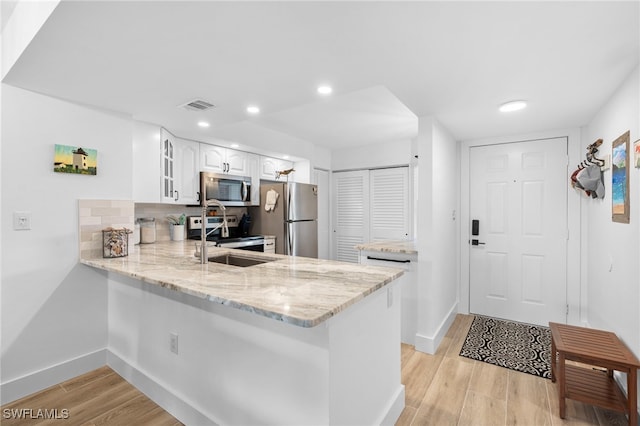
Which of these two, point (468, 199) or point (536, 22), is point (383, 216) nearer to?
point (468, 199)

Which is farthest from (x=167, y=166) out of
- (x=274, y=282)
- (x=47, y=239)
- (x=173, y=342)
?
(x=274, y=282)

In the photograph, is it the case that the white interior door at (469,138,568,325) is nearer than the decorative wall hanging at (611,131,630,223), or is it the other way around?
the decorative wall hanging at (611,131,630,223)

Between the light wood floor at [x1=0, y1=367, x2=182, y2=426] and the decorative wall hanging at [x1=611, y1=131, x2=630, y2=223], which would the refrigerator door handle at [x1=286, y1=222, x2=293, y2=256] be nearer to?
the light wood floor at [x1=0, y1=367, x2=182, y2=426]

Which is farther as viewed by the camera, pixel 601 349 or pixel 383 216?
pixel 383 216

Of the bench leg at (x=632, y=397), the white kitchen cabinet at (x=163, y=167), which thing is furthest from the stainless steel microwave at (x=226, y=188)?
the bench leg at (x=632, y=397)

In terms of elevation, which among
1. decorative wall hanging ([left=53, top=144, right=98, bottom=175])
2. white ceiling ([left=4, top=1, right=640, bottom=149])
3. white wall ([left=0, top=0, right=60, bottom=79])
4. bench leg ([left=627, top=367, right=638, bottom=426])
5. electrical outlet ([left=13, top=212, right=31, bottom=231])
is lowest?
bench leg ([left=627, top=367, right=638, bottom=426])

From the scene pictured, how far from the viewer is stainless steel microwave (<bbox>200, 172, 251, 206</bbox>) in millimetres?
3514

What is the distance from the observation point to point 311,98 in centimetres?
220

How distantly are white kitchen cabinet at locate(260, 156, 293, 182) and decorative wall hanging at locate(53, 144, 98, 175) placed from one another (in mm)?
2144

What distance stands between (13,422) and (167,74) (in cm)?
223

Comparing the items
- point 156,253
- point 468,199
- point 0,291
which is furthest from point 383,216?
point 0,291

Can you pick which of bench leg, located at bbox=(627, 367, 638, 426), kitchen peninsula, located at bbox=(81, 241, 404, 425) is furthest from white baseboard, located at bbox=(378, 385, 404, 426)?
bench leg, located at bbox=(627, 367, 638, 426)

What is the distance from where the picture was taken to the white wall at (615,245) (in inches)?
70.2

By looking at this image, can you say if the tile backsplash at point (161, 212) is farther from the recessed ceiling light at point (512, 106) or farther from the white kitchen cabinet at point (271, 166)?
the recessed ceiling light at point (512, 106)
